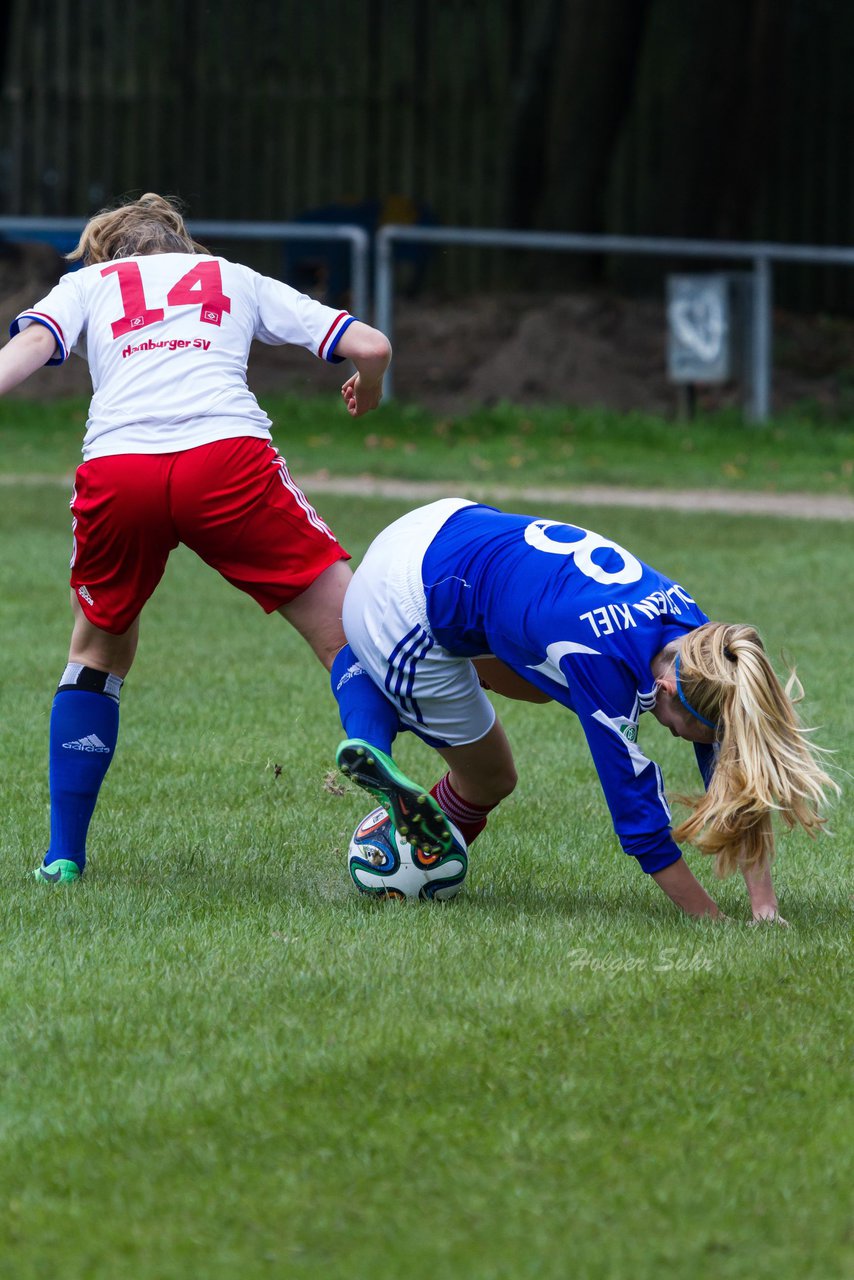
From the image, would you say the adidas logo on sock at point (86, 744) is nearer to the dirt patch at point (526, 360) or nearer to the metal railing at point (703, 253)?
the metal railing at point (703, 253)

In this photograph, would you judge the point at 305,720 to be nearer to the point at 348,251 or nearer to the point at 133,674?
the point at 133,674

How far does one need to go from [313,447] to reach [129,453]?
1154 cm

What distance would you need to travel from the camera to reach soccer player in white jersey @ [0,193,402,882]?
441 centimetres

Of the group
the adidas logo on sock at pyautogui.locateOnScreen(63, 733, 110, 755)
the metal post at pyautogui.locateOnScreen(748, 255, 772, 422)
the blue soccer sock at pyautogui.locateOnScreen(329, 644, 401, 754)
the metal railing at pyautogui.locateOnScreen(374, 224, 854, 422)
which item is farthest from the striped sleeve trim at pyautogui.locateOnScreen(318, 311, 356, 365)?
the metal post at pyautogui.locateOnScreen(748, 255, 772, 422)

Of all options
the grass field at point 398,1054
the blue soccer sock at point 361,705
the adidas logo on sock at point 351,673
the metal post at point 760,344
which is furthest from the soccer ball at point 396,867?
the metal post at point 760,344

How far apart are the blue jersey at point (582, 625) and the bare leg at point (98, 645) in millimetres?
841

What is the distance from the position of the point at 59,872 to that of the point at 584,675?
58.5 inches

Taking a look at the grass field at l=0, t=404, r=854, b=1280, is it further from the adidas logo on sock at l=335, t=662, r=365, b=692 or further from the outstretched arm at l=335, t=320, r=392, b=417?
the outstretched arm at l=335, t=320, r=392, b=417

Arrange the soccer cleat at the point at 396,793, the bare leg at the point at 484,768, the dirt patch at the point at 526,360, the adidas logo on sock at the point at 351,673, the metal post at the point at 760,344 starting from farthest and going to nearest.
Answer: the dirt patch at the point at 526,360, the metal post at the point at 760,344, the bare leg at the point at 484,768, the adidas logo on sock at the point at 351,673, the soccer cleat at the point at 396,793

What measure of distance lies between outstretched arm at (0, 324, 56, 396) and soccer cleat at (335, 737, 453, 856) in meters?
1.15

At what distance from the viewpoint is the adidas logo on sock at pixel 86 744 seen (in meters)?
4.62

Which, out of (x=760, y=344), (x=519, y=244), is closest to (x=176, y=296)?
(x=519, y=244)

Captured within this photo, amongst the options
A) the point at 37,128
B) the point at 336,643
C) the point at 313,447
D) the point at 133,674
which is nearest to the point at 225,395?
the point at 336,643

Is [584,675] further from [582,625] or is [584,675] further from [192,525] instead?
[192,525]
